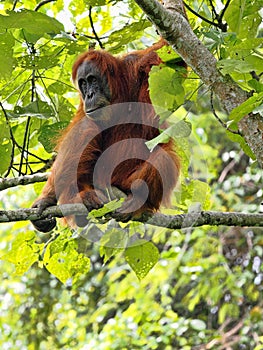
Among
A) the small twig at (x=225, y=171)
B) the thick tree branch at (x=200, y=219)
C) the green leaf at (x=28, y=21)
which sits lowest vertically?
the small twig at (x=225, y=171)

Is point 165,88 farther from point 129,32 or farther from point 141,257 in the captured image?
point 141,257

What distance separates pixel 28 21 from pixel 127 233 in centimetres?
119

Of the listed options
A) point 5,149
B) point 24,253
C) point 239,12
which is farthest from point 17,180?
point 239,12

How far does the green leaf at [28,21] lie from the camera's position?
6.68ft

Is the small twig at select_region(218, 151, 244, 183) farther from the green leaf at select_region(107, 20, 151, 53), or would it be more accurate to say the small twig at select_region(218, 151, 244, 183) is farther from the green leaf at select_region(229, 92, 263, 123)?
the green leaf at select_region(229, 92, 263, 123)

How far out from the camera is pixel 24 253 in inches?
119

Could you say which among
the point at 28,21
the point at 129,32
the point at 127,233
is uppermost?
the point at 28,21

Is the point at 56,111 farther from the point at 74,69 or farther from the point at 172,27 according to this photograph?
the point at 172,27

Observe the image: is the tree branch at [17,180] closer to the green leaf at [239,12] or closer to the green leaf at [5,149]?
the green leaf at [5,149]

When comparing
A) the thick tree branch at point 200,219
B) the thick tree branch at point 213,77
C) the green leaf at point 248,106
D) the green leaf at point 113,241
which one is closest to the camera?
the green leaf at point 248,106

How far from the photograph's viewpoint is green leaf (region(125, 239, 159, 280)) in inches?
108

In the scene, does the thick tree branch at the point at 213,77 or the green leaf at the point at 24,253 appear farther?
the green leaf at the point at 24,253

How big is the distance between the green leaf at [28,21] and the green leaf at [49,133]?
30.8 inches

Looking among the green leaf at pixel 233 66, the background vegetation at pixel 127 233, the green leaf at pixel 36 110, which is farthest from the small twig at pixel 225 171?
the green leaf at pixel 233 66
